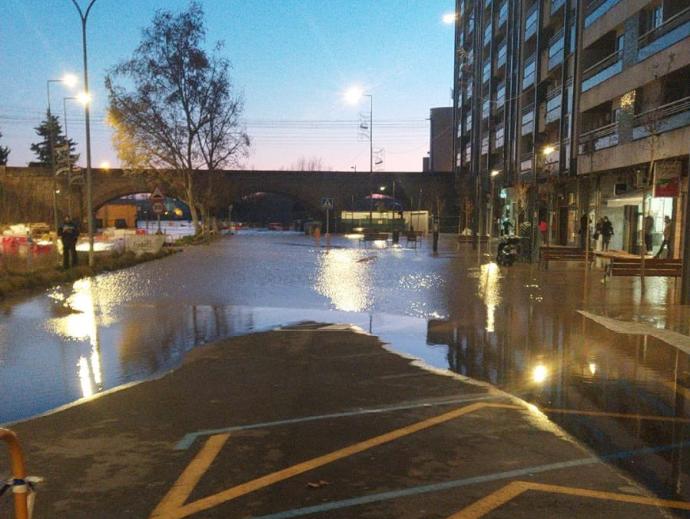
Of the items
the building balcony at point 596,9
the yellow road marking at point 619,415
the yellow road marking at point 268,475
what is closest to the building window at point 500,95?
the building balcony at point 596,9

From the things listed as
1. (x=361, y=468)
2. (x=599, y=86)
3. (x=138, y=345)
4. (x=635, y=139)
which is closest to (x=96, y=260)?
(x=138, y=345)

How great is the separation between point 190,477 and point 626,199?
1086 inches

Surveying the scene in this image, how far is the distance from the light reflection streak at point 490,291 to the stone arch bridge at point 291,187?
45851 millimetres

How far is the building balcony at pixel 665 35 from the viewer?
21970mm

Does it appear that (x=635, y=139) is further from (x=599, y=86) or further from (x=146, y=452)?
(x=146, y=452)

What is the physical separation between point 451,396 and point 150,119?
36914 millimetres

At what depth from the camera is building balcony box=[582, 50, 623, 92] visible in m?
28.7

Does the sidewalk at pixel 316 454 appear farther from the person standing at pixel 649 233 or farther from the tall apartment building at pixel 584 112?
the person standing at pixel 649 233

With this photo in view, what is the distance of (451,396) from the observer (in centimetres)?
670

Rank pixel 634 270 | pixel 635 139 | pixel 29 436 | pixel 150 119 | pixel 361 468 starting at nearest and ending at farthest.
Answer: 1. pixel 361 468
2. pixel 29 436
3. pixel 634 270
4. pixel 635 139
5. pixel 150 119

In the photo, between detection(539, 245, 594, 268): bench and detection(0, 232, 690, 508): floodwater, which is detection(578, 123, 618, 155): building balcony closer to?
detection(539, 245, 594, 268): bench

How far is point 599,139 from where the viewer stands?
30.7m

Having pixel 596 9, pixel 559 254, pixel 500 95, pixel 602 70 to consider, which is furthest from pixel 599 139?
pixel 500 95

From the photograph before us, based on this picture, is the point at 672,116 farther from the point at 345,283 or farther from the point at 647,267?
the point at 345,283
